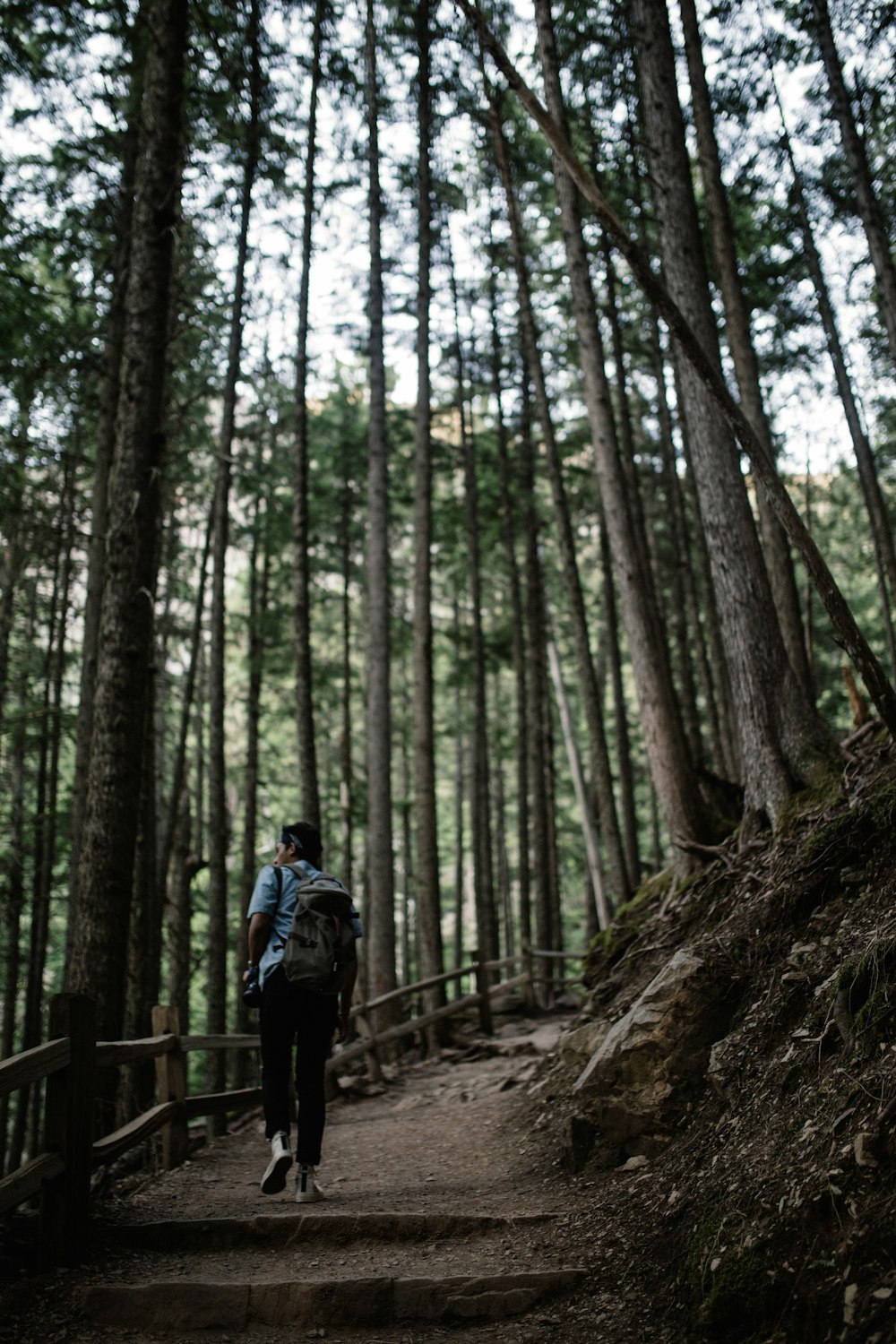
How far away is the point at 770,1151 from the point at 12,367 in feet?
35.8

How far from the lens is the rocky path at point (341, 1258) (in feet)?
11.4

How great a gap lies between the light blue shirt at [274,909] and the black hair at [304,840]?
0.17m

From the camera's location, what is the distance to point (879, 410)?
1947 cm

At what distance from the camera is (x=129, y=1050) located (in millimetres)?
5109

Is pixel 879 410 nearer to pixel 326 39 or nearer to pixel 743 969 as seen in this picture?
pixel 326 39

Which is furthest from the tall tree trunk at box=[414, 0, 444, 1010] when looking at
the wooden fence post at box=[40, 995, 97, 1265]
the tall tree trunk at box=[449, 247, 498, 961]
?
the wooden fence post at box=[40, 995, 97, 1265]

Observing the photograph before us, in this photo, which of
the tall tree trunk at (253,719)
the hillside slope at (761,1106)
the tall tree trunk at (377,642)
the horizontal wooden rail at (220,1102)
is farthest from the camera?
the tall tree trunk at (253,719)

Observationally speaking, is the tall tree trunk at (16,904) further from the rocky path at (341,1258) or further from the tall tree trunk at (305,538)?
the rocky path at (341,1258)

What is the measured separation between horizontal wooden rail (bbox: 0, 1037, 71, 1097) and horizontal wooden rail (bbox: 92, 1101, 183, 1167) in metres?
0.66

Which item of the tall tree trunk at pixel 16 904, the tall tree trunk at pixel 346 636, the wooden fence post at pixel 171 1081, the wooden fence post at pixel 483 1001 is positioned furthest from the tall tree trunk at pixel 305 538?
the tall tree trunk at pixel 346 636

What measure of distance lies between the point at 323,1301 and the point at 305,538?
34.3 feet

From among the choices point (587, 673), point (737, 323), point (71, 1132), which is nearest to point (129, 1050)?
point (71, 1132)

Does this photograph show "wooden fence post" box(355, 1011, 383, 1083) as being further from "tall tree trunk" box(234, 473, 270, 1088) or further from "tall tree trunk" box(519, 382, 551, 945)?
"tall tree trunk" box(519, 382, 551, 945)

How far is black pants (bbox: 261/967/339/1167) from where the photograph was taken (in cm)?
493
